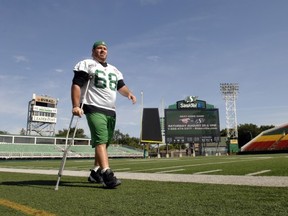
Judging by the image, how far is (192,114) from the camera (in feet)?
148

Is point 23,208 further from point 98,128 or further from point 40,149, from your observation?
point 40,149

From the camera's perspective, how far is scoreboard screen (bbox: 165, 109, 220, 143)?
44.7m

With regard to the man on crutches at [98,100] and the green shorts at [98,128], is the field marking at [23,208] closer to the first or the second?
the man on crutches at [98,100]

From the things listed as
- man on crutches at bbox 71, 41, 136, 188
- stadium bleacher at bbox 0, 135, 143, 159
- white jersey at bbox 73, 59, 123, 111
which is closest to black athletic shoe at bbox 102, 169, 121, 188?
man on crutches at bbox 71, 41, 136, 188

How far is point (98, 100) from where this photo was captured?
14.1 ft

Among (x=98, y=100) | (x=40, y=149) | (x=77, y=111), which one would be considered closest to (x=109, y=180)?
(x=77, y=111)

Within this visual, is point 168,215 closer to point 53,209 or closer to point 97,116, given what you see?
point 53,209

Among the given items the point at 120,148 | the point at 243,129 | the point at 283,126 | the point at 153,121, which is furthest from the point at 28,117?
the point at 243,129

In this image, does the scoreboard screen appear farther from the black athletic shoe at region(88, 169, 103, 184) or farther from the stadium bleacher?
the black athletic shoe at region(88, 169, 103, 184)

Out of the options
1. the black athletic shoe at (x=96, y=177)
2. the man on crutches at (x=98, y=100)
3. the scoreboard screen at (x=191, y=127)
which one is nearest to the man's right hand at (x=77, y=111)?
the man on crutches at (x=98, y=100)

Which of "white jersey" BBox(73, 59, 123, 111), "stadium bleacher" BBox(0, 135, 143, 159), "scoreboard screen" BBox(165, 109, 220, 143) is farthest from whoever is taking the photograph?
"scoreboard screen" BBox(165, 109, 220, 143)

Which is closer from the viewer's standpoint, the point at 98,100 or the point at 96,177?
the point at 98,100

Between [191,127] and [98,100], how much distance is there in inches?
1620

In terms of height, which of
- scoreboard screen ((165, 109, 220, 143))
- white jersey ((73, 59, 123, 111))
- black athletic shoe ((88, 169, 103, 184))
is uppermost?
scoreboard screen ((165, 109, 220, 143))
